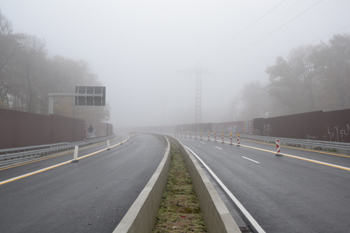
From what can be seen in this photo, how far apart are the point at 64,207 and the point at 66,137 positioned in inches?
719

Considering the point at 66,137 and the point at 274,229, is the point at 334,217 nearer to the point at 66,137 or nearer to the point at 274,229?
the point at 274,229

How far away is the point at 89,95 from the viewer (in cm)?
2127

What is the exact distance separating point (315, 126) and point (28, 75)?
41912 millimetres

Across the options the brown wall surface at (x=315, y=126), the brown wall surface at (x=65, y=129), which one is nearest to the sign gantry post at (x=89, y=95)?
the brown wall surface at (x=65, y=129)

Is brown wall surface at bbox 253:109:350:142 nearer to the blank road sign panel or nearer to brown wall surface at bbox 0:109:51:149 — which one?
the blank road sign panel

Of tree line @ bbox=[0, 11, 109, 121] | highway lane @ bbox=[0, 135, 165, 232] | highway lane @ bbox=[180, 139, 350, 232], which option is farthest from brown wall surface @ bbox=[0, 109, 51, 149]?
tree line @ bbox=[0, 11, 109, 121]

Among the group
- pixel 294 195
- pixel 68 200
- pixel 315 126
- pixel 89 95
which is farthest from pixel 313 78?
pixel 68 200

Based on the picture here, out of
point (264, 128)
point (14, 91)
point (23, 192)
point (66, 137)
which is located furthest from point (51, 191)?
point (14, 91)

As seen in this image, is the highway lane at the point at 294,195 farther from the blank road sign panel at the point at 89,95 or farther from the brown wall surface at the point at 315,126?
the blank road sign panel at the point at 89,95

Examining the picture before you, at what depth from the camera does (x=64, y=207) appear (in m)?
5.11

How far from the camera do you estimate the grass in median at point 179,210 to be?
4105 millimetres

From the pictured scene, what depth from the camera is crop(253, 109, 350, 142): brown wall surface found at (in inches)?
571

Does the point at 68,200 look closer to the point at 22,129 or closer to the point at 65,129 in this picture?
the point at 22,129

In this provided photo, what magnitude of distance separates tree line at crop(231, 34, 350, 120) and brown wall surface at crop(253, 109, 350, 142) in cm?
2147
